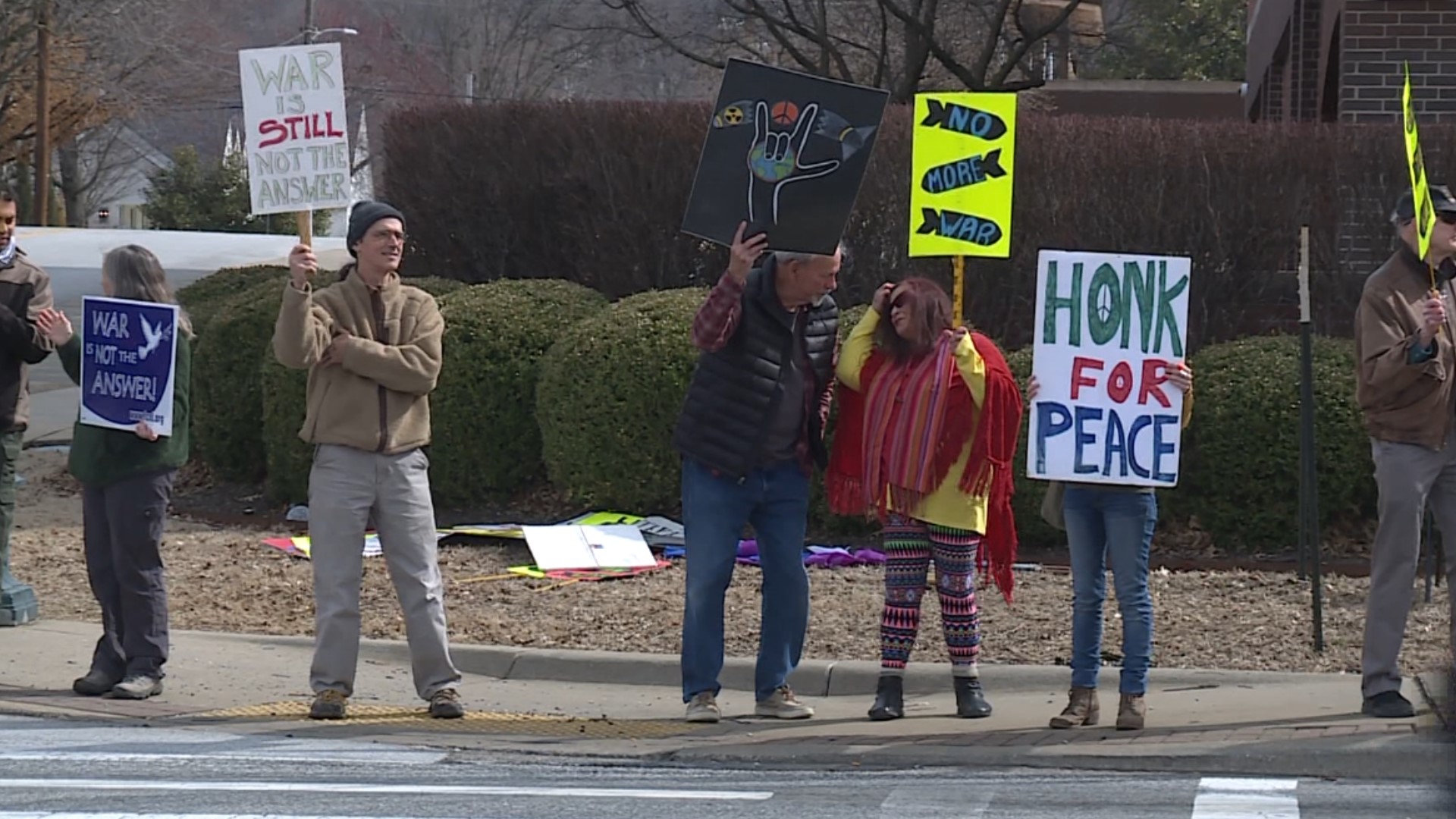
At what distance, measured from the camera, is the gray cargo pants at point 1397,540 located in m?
7.03

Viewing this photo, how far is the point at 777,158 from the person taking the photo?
23.5 ft

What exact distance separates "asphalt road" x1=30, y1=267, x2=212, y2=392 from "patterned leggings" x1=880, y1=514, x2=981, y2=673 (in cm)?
1669

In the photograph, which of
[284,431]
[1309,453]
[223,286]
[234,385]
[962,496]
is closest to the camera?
[962,496]

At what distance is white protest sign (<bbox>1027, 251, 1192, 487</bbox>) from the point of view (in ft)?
23.6

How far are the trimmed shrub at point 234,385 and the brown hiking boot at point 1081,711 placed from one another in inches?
274

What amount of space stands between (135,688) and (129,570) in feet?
1.53

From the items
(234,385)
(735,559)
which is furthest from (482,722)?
(234,385)

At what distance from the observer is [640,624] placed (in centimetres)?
920

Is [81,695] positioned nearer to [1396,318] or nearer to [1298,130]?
[1396,318]

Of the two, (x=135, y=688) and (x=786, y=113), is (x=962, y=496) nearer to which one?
(x=786, y=113)

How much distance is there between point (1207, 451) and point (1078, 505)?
358 centimetres

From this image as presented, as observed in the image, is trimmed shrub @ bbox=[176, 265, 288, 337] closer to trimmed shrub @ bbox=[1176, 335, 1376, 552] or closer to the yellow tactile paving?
trimmed shrub @ bbox=[1176, 335, 1376, 552]

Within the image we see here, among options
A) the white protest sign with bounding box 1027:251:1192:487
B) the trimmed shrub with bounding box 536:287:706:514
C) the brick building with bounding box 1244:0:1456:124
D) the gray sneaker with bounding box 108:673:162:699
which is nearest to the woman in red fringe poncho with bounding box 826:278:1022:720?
the white protest sign with bounding box 1027:251:1192:487

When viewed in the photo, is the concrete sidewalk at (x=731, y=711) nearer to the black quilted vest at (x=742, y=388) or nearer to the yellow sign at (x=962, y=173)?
the black quilted vest at (x=742, y=388)
